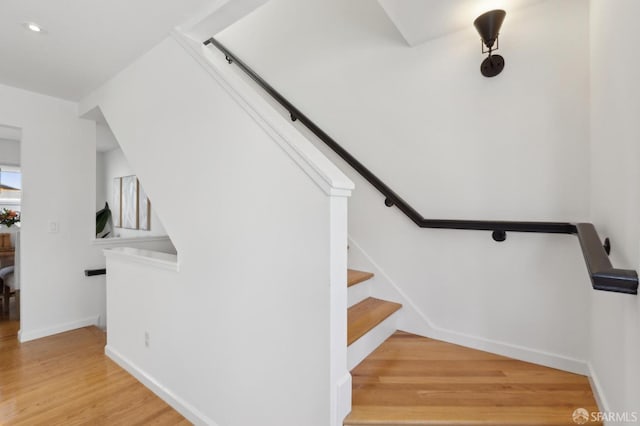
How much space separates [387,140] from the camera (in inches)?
83.4

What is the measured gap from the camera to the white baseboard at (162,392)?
1651mm

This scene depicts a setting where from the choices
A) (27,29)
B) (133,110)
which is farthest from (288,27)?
(27,29)

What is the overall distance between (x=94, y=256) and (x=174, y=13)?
2749mm

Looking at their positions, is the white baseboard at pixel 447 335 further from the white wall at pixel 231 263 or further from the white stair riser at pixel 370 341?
the white wall at pixel 231 263

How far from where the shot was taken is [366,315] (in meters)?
1.79

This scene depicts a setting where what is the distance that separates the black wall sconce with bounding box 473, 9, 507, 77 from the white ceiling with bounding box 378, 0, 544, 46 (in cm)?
8

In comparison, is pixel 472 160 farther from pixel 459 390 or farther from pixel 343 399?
pixel 343 399

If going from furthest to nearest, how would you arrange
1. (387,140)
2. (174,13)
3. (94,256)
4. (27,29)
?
(94,256) < (387,140) < (27,29) < (174,13)

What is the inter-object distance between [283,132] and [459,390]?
4.68 ft

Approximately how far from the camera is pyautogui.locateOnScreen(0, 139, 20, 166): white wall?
4.40m

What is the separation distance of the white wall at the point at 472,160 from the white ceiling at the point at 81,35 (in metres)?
1.20

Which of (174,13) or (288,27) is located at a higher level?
(288,27)

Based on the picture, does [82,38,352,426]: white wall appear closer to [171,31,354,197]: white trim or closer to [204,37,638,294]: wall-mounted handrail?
[171,31,354,197]: white trim

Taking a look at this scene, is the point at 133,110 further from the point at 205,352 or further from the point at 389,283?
the point at 389,283
